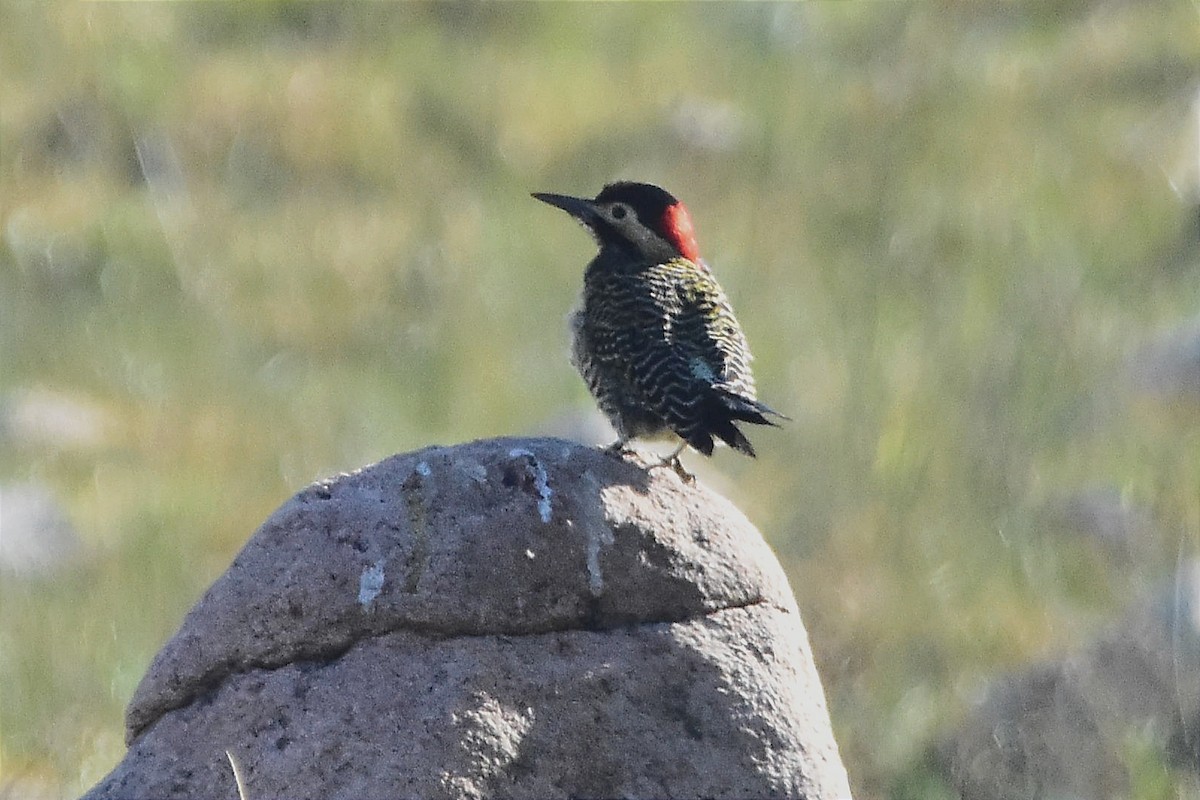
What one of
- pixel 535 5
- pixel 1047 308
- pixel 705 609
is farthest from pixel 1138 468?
Result: pixel 535 5

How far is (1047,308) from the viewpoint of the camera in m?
10.2

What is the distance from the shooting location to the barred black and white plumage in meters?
5.59

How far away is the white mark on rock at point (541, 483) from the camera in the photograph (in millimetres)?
4805

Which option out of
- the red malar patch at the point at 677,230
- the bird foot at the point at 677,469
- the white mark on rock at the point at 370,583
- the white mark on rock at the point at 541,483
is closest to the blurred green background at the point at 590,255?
the bird foot at the point at 677,469

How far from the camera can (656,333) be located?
19.6ft

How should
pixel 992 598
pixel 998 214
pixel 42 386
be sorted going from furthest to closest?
pixel 998 214
pixel 42 386
pixel 992 598

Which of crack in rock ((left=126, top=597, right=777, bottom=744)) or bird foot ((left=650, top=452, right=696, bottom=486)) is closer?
crack in rock ((left=126, top=597, right=777, bottom=744))

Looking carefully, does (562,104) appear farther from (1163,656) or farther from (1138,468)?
(1163,656)

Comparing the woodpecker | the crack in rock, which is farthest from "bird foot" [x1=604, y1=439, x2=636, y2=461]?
the crack in rock

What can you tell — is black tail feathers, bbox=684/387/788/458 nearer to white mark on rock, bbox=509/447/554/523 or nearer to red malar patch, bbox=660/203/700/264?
white mark on rock, bbox=509/447/554/523

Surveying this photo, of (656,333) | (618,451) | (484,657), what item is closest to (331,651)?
(484,657)

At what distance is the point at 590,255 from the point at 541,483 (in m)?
8.00

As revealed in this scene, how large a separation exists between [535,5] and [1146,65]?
5.57 meters

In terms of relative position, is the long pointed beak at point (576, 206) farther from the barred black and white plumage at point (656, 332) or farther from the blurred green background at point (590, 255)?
the blurred green background at point (590, 255)
